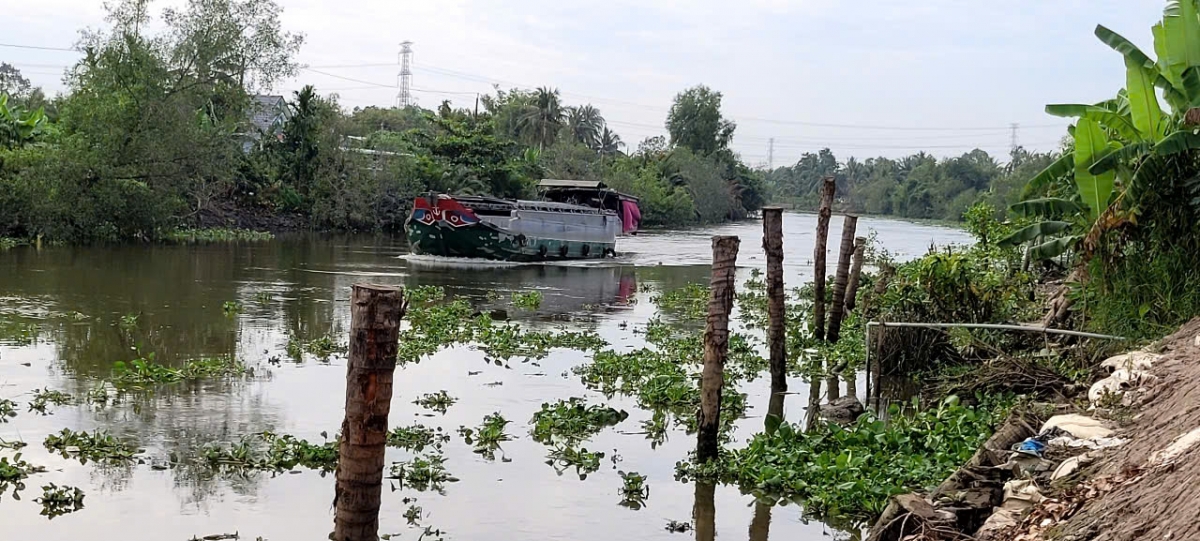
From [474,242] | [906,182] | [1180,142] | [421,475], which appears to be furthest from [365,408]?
[906,182]

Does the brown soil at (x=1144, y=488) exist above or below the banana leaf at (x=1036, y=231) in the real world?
below

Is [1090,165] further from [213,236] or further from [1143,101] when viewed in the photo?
[213,236]

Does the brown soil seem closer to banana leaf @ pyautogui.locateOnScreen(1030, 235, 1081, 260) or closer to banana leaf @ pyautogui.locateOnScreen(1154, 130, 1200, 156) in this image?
banana leaf @ pyautogui.locateOnScreen(1154, 130, 1200, 156)

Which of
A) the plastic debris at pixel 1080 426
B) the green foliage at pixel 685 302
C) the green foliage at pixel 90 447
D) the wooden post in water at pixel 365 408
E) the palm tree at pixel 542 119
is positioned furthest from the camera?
the palm tree at pixel 542 119

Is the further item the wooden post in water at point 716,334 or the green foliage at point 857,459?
the wooden post in water at point 716,334

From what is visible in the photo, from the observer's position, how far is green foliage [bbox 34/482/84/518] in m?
8.23

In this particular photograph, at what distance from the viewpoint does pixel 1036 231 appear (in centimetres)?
1285

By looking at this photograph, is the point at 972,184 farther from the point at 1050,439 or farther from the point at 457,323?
the point at 1050,439

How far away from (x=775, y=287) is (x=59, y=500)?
774cm

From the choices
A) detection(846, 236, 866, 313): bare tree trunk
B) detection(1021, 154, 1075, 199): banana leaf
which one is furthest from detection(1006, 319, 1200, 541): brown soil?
detection(846, 236, 866, 313): bare tree trunk

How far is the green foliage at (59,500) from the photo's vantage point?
8227 mm

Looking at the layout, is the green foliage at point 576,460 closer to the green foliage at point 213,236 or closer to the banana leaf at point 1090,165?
the banana leaf at point 1090,165

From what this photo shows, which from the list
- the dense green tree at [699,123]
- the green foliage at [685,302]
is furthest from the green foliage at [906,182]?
the green foliage at [685,302]

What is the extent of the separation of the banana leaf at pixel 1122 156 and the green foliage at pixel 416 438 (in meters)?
7.15
